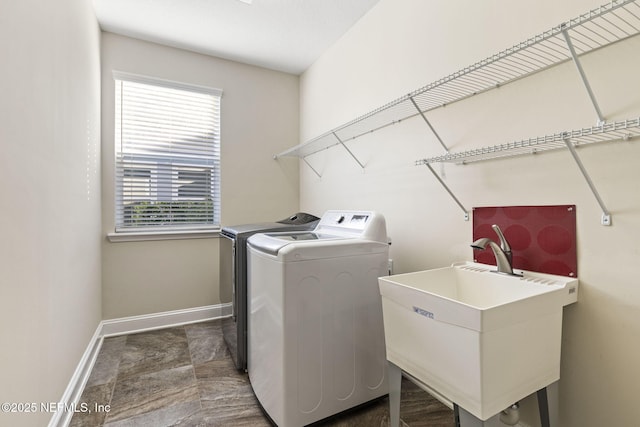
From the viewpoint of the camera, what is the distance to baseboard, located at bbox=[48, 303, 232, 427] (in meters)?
1.55

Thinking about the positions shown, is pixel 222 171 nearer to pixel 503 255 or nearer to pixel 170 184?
pixel 170 184

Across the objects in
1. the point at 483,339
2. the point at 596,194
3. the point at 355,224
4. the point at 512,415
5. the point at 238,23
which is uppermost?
the point at 238,23

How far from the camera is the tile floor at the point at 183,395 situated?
1530mm

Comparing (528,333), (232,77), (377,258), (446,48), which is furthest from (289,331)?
(232,77)

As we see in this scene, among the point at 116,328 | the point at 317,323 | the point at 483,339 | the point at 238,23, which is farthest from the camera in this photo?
the point at 116,328

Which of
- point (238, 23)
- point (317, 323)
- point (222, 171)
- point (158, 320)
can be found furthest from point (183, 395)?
point (238, 23)

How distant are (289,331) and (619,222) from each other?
129cm

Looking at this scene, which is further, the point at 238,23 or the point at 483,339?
the point at 238,23

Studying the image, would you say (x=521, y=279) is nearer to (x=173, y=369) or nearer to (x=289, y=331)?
(x=289, y=331)

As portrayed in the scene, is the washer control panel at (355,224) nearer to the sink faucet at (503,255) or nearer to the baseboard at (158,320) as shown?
the sink faucet at (503,255)

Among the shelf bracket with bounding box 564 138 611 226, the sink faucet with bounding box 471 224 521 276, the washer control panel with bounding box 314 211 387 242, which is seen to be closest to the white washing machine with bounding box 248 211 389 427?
the washer control panel with bounding box 314 211 387 242

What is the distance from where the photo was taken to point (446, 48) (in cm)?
160

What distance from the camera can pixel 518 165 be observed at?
1.31 m

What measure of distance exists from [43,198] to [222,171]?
5.66ft
